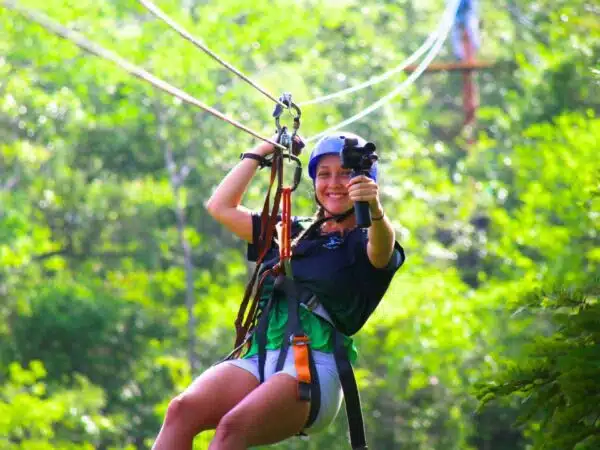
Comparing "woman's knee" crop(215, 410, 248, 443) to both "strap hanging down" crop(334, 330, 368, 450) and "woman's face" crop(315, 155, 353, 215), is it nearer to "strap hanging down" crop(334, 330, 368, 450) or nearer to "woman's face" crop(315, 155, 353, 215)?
"strap hanging down" crop(334, 330, 368, 450)

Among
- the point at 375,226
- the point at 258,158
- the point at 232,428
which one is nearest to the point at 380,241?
the point at 375,226

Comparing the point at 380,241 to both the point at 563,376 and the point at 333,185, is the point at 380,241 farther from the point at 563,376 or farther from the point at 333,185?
the point at 563,376

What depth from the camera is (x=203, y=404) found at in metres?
5.51

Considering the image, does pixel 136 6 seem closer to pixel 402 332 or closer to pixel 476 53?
pixel 402 332

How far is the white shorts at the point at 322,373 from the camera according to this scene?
5.70 meters

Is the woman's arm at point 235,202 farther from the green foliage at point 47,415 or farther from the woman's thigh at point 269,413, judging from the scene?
the green foliage at point 47,415

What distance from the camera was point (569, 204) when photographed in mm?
21422

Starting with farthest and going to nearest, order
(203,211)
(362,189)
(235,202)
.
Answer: (203,211)
(235,202)
(362,189)

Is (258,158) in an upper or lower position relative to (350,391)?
upper

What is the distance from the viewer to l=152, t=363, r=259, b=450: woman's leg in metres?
5.43

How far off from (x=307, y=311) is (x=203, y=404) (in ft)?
1.93

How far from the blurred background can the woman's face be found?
12.3 meters

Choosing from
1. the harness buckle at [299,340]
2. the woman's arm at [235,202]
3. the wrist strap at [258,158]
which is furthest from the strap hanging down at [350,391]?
the wrist strap at [258,158]

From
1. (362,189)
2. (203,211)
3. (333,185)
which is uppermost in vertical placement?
(203,211)
